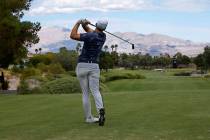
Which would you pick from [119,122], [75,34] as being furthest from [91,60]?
[119,122]

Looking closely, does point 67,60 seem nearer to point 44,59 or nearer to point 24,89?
point 44,59

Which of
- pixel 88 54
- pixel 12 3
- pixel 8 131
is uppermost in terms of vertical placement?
pixel 12 3

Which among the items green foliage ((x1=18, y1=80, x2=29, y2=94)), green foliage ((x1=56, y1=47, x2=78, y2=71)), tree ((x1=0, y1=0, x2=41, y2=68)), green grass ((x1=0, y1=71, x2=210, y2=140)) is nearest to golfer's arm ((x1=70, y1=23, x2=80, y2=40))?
green grass ((x1=0, y1=71, x2=210, y2=140))

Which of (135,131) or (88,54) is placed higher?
(88,54)

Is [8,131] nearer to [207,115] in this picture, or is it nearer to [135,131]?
[135,131]

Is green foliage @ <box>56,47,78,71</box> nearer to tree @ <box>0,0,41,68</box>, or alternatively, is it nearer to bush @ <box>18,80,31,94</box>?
tree @ <box>0,0,41,68</box>

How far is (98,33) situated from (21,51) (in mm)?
36363

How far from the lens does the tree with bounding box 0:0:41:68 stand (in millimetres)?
42625

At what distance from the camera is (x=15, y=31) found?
4422cm

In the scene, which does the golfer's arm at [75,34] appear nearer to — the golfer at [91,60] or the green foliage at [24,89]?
the golfer at [91,60]

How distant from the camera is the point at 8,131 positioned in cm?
1197

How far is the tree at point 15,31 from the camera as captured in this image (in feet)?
140

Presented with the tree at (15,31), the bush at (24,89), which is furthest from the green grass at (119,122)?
the tree at (15,31)

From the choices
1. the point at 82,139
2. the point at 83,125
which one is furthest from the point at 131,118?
the point at 82,139
